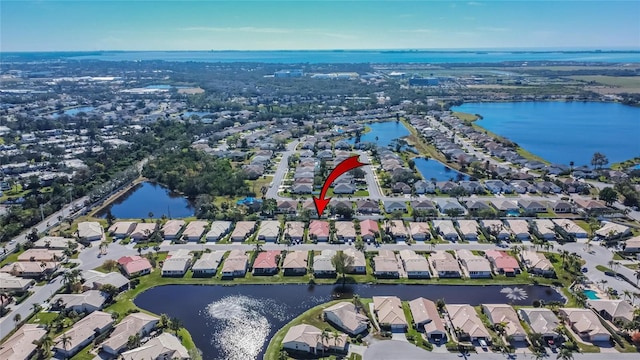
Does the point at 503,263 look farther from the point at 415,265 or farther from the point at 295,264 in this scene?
the point at 295,264

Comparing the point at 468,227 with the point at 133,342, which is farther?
the point at 468,227

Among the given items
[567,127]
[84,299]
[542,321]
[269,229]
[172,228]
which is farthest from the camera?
Answer: [567,127]

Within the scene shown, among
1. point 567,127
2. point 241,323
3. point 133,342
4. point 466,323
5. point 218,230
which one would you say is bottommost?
point 241,323

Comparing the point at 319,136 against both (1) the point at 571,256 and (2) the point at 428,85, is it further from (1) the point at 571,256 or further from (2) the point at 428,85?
(2) the point at 428,85

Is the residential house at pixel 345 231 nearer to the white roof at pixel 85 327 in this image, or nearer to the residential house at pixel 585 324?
the residential house at pixel 585 324

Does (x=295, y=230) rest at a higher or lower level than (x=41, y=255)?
higher

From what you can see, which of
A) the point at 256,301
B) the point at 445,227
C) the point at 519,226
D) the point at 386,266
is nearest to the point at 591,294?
the point at 519,226
